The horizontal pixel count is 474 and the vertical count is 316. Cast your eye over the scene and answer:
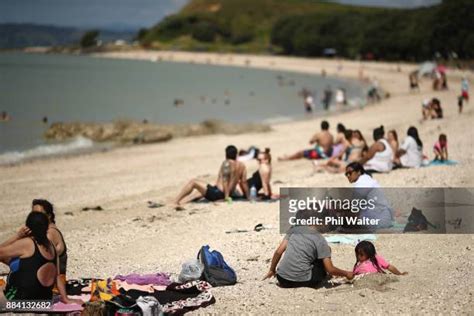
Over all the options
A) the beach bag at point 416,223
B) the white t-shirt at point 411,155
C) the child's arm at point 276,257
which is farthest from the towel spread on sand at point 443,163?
the child's arm at point 276,257

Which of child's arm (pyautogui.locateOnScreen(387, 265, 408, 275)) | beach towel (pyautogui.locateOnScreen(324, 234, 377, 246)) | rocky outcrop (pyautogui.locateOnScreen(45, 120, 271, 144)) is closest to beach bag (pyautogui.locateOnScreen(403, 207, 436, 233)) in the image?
beach towel (pyautogui.locateOnScreen(324, 234, 377, 246))

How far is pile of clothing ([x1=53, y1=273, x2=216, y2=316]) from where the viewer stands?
636cm

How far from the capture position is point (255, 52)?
148 m

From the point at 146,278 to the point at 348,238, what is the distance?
2.89m

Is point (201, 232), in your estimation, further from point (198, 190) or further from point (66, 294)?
point (66, 294)

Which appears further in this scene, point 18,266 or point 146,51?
point 146,51

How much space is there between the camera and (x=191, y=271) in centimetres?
775

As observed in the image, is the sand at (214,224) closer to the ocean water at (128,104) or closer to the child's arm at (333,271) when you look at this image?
the child's arm at (333,271)

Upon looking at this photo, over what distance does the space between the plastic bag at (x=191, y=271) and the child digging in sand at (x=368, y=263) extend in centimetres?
176

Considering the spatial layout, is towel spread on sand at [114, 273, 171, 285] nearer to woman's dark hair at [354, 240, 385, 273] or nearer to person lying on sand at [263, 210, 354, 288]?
person lying on sand at [263, 210, 354, 288]

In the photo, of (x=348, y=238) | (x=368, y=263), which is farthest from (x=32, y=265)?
(x=348, y=238)

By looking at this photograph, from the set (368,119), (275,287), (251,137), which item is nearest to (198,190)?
(275,287)

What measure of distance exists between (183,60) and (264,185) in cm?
13159

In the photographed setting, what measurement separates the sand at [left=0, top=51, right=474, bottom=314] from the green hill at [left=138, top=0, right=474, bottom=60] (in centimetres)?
5106
